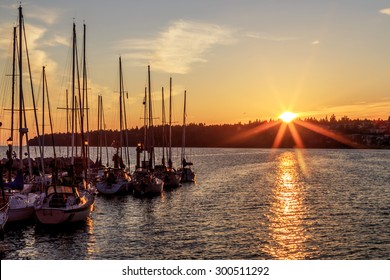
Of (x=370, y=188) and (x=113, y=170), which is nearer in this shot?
(x=113, y=170)

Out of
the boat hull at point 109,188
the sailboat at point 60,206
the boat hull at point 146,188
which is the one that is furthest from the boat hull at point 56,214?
the boat hull at point 146,188

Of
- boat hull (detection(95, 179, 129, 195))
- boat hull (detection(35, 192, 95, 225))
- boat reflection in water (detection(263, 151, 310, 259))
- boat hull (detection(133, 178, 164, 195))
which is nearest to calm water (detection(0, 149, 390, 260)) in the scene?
boat reflection in water (detection(263, 151, 310, 259))

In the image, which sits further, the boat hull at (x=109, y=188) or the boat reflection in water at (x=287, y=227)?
the boat hull at (x=109, y=188)

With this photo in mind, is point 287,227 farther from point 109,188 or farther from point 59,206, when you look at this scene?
point 109,188

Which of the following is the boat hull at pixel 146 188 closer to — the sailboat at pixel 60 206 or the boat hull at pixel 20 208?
the sailboat at pixel 60 206

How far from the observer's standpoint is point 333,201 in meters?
46.8

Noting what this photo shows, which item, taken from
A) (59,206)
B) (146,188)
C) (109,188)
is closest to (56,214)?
(59,206)

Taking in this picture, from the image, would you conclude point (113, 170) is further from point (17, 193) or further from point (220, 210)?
point (17, 193)

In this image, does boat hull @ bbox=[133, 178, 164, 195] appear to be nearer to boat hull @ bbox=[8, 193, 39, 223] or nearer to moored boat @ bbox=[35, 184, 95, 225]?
moored boat @ bbox=[35, 184, 95, 225]

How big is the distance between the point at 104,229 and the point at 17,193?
5994mm

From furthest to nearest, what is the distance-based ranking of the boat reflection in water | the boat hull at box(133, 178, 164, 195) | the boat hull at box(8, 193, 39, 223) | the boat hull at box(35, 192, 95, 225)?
the boat hull at box(133, 178, 164, 195), the boat hull at box(8, 193, 39, 223), the boat hull at box(35, 192, 95, 225), the boat reflection in water
